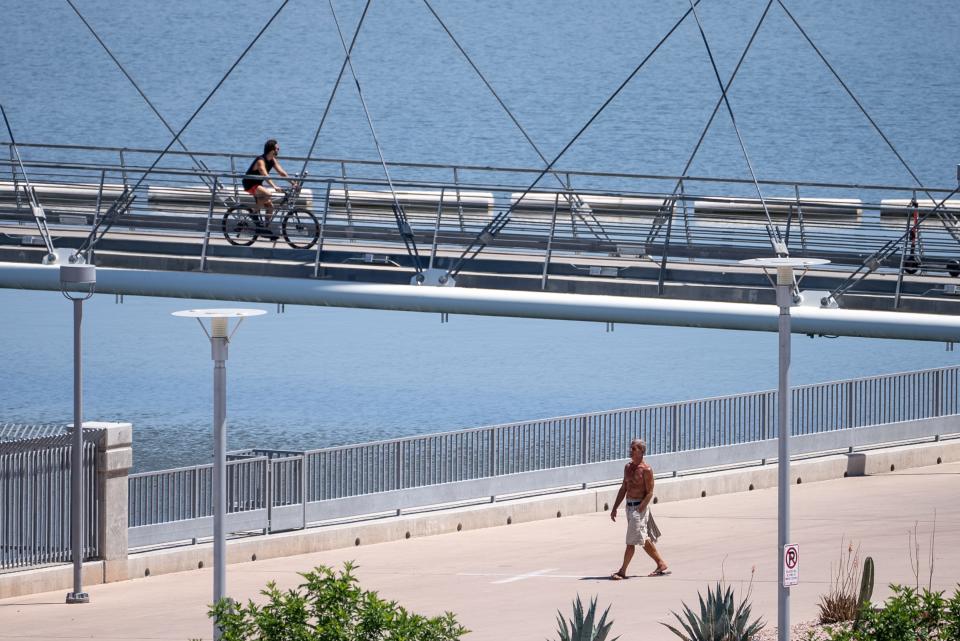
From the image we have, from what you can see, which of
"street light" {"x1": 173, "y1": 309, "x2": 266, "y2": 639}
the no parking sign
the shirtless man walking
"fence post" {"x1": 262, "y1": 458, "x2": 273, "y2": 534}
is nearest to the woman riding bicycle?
"fence post" {"x1": 262, "y1": 458, "x2": 273, "y2": 534}

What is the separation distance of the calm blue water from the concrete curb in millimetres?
18381

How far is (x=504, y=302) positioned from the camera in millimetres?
22156

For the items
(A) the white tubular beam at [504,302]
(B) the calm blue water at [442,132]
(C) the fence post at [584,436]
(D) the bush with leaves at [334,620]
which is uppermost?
(B) the calm blue water at [442,132]

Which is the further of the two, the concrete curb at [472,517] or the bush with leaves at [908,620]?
the concrete curb at [472,517]

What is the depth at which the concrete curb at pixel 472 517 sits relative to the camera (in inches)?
717

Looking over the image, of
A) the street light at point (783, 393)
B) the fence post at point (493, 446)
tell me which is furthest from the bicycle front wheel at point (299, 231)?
the street light at point (783, 393)

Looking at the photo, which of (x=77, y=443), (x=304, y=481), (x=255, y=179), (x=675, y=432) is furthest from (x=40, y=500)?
(x=675, y=432)

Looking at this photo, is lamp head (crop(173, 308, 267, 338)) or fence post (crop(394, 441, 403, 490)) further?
fence post (crop(394, 441, 403, 490))

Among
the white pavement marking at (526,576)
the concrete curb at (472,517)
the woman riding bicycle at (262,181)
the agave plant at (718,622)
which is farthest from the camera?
the woman riding bicycle at (262,181)

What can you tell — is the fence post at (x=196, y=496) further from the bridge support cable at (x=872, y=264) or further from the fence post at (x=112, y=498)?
the bridge support cable at (x=872, y=264)

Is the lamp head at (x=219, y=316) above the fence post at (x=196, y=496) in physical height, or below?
above

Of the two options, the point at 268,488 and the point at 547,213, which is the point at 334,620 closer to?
the point at 268,488

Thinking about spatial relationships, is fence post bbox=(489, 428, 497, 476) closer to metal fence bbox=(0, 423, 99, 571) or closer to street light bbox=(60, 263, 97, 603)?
metal fence bbox=(0, 423, 99, 571)

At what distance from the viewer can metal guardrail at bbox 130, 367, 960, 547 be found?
64.3ft
